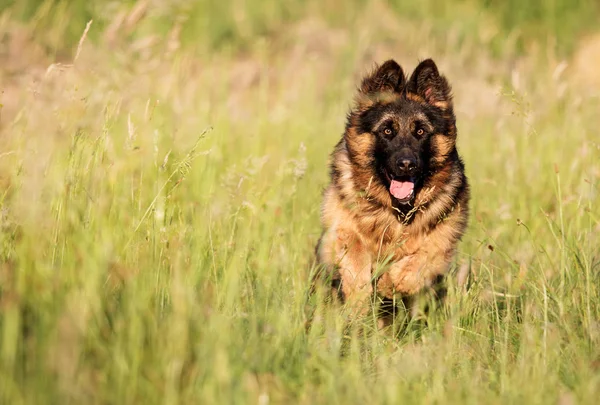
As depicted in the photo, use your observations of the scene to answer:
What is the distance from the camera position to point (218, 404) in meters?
2.56

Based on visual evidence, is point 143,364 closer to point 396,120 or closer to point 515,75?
point 396,120

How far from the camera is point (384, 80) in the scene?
16.6ft

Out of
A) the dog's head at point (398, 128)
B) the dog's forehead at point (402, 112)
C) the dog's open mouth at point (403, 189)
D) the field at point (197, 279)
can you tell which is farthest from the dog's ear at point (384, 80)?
the field at point (197, 279)

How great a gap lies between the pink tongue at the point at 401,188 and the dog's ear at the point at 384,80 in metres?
0.67

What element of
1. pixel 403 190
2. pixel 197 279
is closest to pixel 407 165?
pixel 403 190

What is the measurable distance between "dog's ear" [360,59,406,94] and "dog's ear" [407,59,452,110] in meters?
0.07

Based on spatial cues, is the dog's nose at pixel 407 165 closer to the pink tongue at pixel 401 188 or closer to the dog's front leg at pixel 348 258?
the pink tongue at pixel 401 188

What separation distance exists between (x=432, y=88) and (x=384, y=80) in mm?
317

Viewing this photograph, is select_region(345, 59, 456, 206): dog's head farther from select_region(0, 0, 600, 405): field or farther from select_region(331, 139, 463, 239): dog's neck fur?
select_region(0, 0, 600, 405): field

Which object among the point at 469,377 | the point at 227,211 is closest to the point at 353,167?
the point at 227,211

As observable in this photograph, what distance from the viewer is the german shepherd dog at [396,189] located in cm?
461

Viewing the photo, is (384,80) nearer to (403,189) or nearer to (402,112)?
(402,112)

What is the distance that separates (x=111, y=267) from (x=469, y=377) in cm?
145

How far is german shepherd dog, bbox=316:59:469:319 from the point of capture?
4.61 meters
